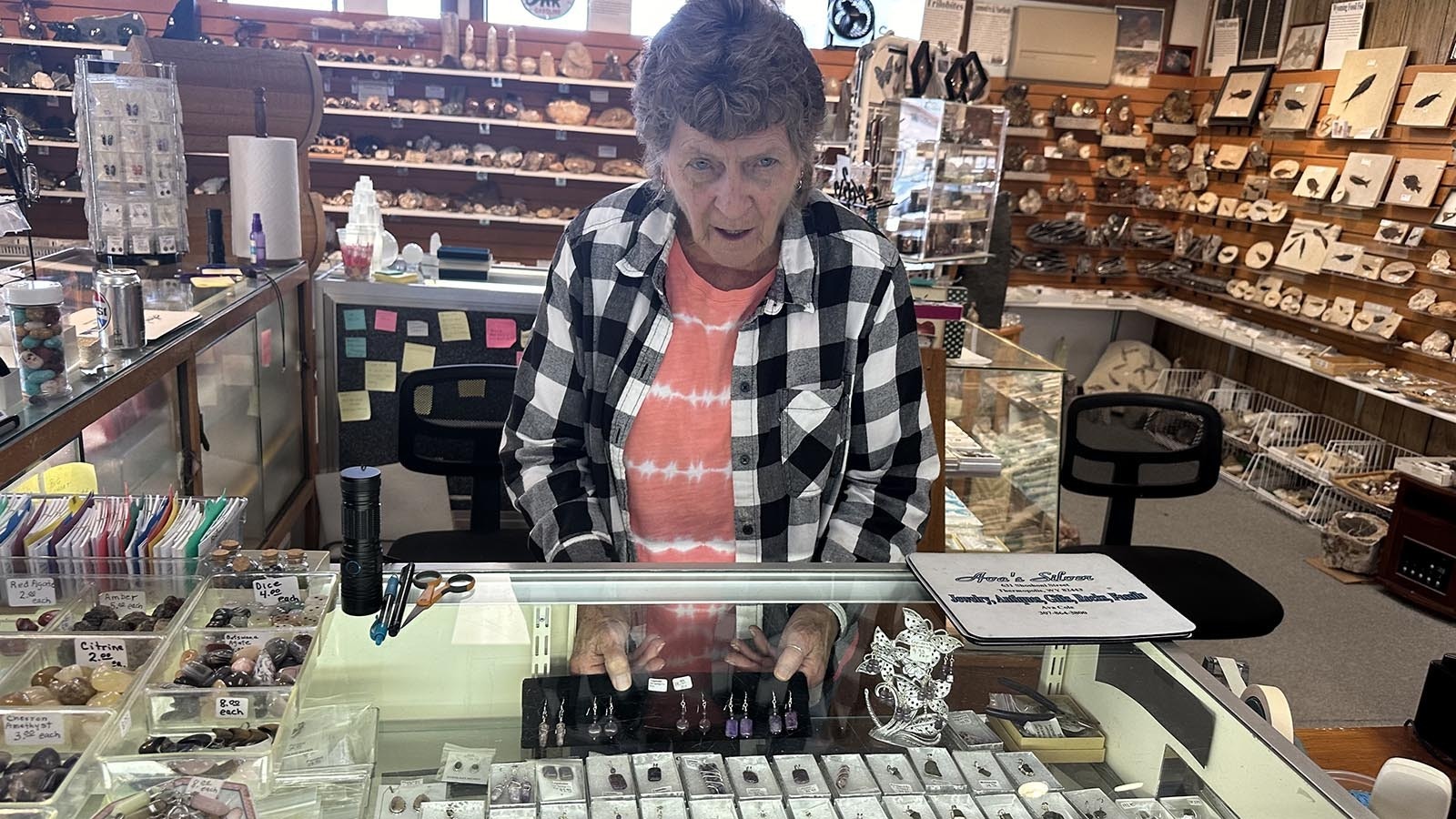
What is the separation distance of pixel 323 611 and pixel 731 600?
48 cm

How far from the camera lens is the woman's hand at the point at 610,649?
47.4 inches

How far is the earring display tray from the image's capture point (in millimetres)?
1127

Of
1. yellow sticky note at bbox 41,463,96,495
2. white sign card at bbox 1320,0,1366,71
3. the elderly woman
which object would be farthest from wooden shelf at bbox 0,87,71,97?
white sign card at bbox 1320,0,1366,71

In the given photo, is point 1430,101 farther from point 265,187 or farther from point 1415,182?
point 265,187

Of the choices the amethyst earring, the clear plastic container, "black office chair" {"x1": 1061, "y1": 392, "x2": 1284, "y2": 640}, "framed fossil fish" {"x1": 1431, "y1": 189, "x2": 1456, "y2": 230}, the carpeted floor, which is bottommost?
the carpeted floor

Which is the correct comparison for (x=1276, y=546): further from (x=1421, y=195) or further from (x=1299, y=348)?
(x=1421, y=195)

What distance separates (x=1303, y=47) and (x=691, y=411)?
6506 millimetres

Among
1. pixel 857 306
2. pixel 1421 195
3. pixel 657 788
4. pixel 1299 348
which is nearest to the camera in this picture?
pixel 657 788

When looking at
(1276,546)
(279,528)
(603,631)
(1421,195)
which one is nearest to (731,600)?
(603,631)

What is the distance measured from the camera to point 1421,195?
17.1 feet

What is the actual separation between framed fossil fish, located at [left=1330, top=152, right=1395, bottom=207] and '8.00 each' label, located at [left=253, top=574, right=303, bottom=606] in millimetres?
6090

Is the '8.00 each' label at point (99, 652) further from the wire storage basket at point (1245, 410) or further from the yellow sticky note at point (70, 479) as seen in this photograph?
the wire storage basket at point (1245, 410)

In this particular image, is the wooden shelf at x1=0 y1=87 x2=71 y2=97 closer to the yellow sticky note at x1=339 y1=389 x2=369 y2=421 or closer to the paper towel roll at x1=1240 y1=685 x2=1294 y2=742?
the yellow sticky note at x1=339 y1=389 x2=369 y2=421

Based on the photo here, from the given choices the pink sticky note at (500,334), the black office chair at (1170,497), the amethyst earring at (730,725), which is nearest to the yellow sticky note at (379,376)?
the pink sticky note at (500,334)
